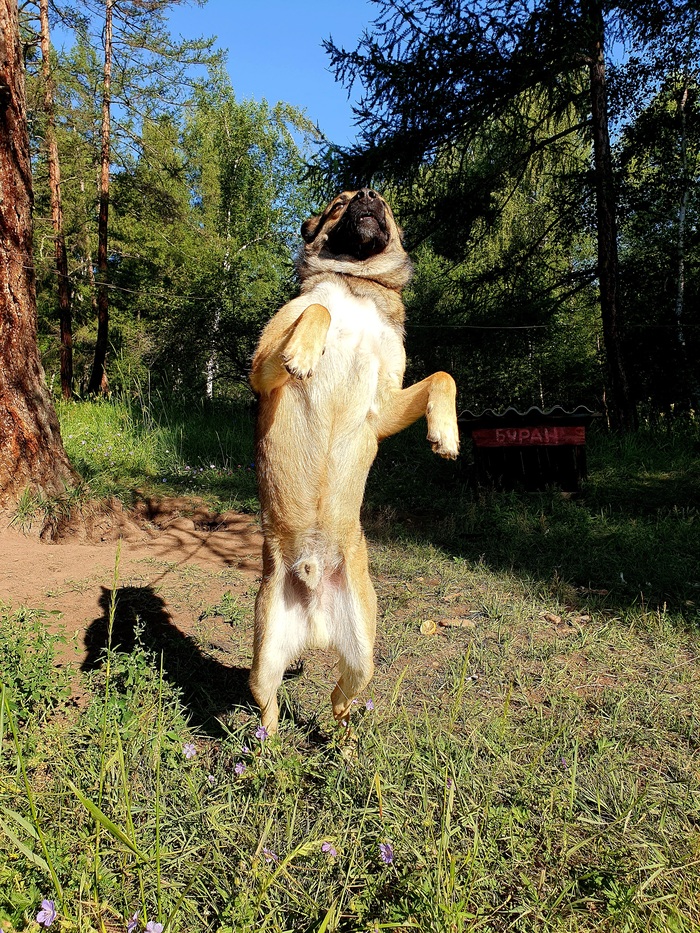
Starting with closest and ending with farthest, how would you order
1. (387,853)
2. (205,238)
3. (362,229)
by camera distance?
(387,853) < (362,229) < (205,238)

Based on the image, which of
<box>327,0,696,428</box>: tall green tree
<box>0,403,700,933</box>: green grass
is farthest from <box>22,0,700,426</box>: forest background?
<box>0,403,700,933</box>: green grass

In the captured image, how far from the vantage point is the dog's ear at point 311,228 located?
3.01 meters

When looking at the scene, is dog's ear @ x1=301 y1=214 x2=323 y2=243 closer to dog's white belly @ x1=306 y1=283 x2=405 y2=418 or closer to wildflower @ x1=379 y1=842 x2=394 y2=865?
dog's white belly @ x1=306 y1=283 x2=405 y2=418

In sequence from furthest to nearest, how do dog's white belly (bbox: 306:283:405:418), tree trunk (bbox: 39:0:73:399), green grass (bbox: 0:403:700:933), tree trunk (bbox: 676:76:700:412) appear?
tree trunk (bbox: 39:0:73:399) → tree trunk (bbox: 676:76:700:412) → dog's white belly (bbox: 306:283:405:418) → green grass (bbox: 0:403:700:933)

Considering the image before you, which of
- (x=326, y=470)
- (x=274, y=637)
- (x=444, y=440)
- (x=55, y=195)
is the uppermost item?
(x=55, y=195)

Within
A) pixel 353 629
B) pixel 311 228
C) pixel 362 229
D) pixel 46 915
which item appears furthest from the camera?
pixel 311 228

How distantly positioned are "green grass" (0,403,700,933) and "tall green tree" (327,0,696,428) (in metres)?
6.64

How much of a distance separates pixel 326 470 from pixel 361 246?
1114 mm

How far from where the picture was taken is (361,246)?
2.75 m

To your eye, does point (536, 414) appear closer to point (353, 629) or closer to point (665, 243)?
point (353, 629)

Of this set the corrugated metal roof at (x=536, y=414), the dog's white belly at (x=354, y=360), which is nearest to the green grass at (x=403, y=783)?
the dog's white belly at (x=354, y=360)

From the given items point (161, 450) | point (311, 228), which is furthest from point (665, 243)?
point (311, 228)

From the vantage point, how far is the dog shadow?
9.34 feet

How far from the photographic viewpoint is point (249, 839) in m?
1.84
